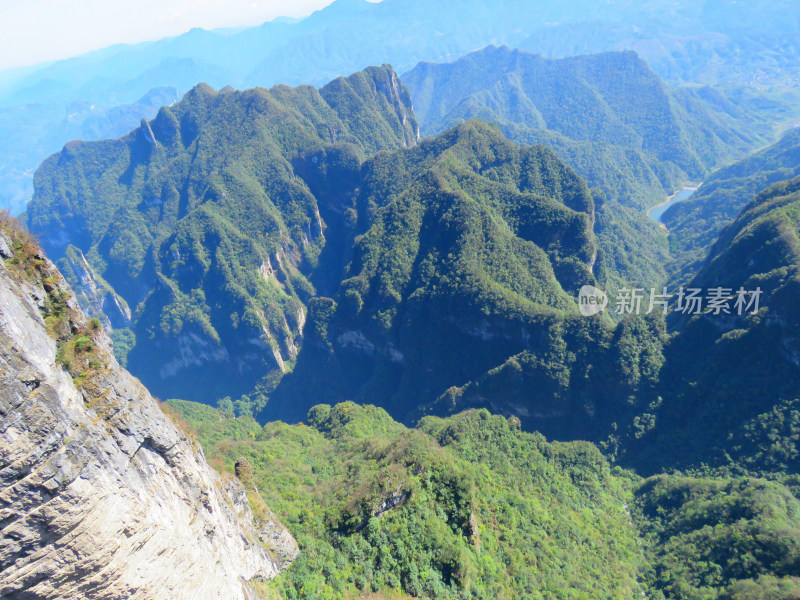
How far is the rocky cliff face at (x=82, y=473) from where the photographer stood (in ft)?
43.5

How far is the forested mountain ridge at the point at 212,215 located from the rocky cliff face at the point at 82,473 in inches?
3135

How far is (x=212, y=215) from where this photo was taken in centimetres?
10781

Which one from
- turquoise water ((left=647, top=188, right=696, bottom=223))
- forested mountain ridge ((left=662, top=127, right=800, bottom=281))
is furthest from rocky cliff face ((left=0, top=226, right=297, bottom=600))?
turquoise water ((left=647, top=188, right=696, bottom=223))

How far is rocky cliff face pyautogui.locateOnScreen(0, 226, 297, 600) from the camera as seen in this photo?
43.5 ft

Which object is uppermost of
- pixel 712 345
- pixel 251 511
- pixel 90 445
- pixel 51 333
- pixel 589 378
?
pixel 51 333

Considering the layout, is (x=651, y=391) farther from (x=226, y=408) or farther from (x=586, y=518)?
→ (x=226, y=408)

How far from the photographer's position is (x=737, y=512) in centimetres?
3750

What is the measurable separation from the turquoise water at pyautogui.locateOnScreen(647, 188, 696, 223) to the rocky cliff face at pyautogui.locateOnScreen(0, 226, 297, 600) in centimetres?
15649

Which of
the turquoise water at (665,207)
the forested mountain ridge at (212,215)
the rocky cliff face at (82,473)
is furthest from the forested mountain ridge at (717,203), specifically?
the rocky cliff face at (82,473)

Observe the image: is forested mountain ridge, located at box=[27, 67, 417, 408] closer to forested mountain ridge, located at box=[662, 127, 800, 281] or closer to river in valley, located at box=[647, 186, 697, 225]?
forested mountain ridge, located at box=[662, 127, 800, 281]

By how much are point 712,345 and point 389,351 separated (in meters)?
48.1

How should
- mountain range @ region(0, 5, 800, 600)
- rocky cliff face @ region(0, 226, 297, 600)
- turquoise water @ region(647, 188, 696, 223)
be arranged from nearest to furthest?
rocky cliff face @ region(0, 226, 297, 600) < mountain range @ region(0, 5, 800, 600) < turquoise water @ region(647, 188, 696, 223)

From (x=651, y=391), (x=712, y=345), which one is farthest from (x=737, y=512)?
(x=712, y=345)

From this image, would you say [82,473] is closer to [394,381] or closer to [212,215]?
[394,381]
